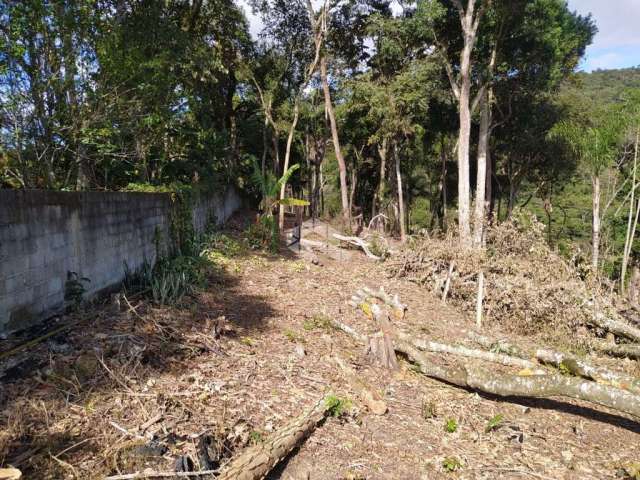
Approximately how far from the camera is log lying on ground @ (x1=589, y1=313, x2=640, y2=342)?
23.9ft

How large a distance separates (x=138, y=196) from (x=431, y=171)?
2273cm

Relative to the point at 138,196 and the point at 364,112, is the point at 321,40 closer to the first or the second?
the point at 364,112

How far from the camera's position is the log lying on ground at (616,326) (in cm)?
727

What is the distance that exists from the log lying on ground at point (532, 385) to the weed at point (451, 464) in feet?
4.31

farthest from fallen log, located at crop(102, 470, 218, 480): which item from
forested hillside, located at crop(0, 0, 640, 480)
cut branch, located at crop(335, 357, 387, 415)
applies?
cut branch, located at crop(335, 357, 387, 415)

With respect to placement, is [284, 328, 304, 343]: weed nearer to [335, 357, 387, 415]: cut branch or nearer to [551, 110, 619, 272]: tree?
[335, 357, 387, 415]: cut branch

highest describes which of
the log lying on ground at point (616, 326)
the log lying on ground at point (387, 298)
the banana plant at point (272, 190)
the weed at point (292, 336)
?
the banana plant at point (272, 190)

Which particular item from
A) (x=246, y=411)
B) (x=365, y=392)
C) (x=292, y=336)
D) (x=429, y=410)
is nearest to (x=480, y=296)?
(x=429, y=410)

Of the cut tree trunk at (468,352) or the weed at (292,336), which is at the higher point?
the weed at (292,336)

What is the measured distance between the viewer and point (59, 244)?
4480mm

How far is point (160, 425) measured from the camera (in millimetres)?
3074

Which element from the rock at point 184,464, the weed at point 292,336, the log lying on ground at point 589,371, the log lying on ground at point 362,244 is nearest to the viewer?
the rock at point 184,464

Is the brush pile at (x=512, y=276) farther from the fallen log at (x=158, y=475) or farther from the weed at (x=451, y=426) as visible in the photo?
the fallen log at (x=158, y=475)

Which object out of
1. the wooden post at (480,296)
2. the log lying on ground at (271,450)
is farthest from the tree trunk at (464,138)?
the log lying on ground at (271,450)
